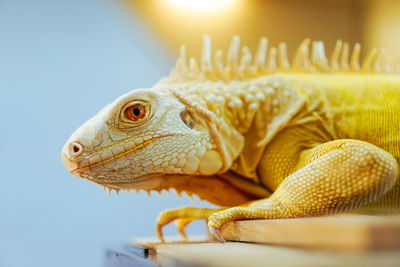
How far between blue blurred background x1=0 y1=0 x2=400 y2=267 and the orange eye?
533 millimetres

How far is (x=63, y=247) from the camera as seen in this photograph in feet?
9.23

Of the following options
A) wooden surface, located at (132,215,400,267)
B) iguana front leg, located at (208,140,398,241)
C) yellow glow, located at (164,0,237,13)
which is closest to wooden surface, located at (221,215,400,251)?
wooden surface, located at (132,215,400,267)

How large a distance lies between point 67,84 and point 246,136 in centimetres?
123

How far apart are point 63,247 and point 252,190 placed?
1.38 m

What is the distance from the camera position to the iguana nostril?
189 cm

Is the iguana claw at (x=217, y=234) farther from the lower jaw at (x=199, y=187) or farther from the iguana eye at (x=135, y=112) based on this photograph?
the iguana eye at (x=135, y=112)

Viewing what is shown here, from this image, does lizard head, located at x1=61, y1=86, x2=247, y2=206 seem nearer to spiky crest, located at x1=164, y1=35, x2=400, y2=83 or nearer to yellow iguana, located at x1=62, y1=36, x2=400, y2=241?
yellow iguana, located at x1=62, y1=36, x2=400, y2=241

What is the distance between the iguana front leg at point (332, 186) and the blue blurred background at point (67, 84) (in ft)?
3.74

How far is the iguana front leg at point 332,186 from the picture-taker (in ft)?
5.27

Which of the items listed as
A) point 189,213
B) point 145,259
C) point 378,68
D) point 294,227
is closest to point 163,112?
point 189,213

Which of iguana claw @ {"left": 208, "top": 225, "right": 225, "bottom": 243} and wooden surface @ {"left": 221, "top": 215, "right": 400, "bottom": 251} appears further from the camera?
iguana claw @ {"left": 208, "top": 225, "right": 225, "bottom": 243}

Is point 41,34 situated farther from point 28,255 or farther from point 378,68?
point 378,68

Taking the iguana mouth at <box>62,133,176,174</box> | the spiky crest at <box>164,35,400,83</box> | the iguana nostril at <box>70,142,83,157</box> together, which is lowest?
the iguana mouth at <box>62,133,176,174</box>

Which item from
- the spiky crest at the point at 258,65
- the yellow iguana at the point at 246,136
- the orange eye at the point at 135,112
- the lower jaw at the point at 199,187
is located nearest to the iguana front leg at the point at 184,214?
the yellow iguana at the point at 246,136
